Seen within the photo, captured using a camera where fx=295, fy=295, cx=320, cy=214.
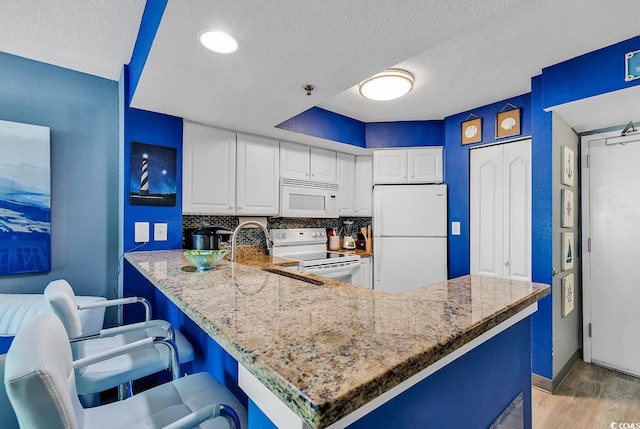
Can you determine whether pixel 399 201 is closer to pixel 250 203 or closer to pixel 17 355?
pixel 250 203

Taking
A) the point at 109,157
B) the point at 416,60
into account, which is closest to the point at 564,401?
the point at 416,60

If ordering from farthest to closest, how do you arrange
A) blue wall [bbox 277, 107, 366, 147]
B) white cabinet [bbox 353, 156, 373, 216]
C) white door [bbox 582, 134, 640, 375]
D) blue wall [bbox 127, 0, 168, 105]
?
1. white cabinet [bbox 353, 156, 373, 216]
2. blue wall [bbox 277, 107, 366, 147]
3. white door [bbox 582, 134, 640, 375]
4. blue wall [bbox 127, 0, 168, 105]

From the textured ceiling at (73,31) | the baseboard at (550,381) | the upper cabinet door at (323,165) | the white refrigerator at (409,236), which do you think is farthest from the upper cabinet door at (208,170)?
the baseboard at (550,381)

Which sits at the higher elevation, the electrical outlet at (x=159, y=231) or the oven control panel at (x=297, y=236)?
the electrical outlet at (x=159, y=231)

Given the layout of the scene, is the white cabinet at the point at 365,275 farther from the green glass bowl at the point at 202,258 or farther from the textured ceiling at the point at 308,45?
the green glass bowl at the point at 202,258

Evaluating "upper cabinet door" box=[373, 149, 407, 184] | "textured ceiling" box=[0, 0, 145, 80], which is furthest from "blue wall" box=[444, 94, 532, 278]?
"textured ceiling" box=[0, 0, 145, 80]

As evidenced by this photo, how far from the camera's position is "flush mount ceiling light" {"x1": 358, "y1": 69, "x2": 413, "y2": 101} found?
2.24 m

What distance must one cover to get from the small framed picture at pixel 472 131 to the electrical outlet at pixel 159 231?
3039 millimetres

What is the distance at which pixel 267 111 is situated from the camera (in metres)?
2.28

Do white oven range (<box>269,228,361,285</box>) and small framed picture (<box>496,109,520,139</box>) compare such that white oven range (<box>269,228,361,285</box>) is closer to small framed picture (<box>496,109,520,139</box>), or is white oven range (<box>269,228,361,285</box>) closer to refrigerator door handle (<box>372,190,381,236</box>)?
refrigerator door handle (<box>372,190,381,236</box>)

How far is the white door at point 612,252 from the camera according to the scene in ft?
8.06

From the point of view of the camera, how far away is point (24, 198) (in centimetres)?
203

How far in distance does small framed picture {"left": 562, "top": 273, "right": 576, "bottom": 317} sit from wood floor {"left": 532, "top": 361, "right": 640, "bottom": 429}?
54 centimetres

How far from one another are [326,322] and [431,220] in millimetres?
2902
